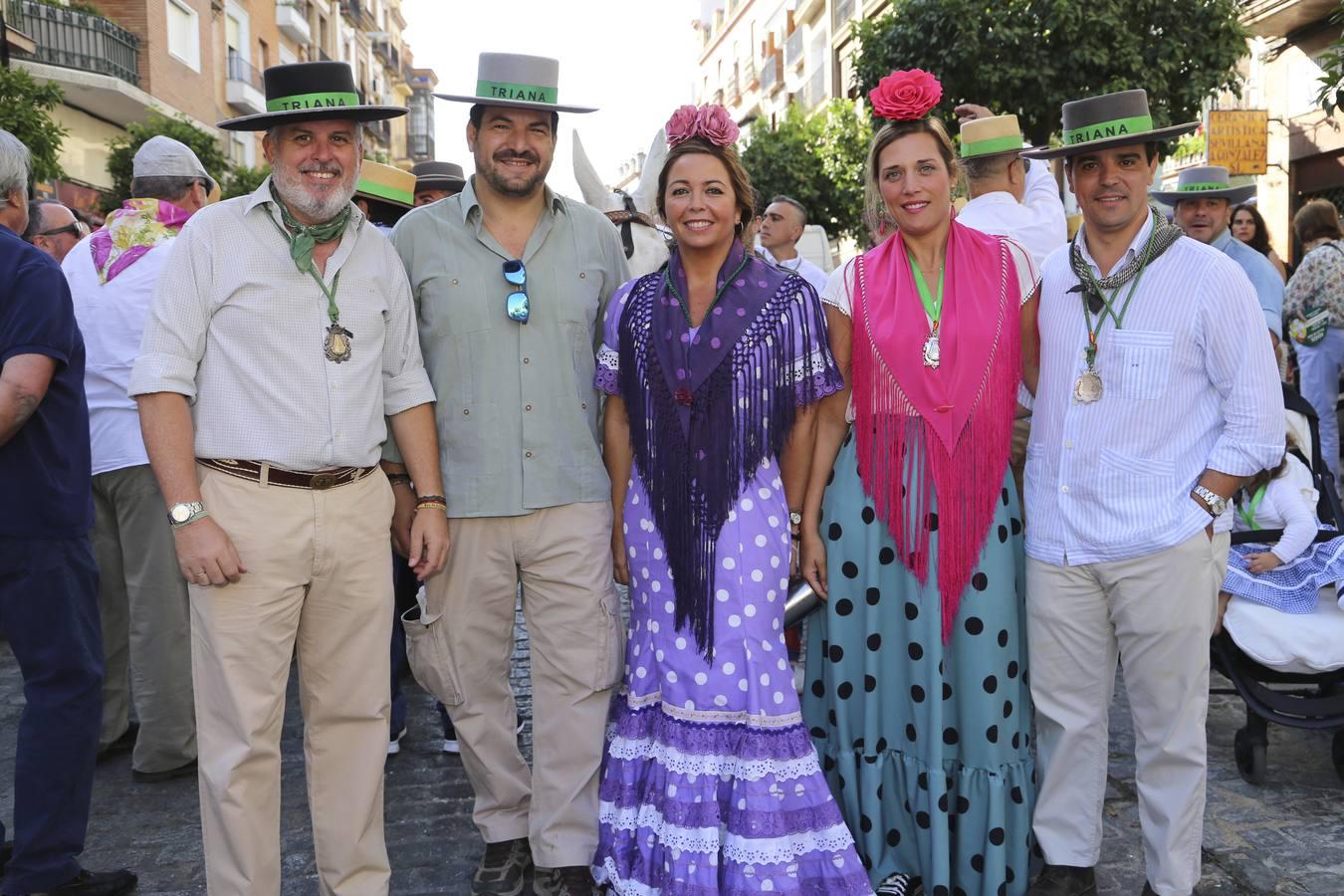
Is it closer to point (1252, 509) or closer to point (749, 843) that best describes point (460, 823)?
point (749, 843)

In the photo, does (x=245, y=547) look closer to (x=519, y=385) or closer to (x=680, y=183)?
(x=519, y=385)

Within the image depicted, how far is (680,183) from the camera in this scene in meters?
3.44

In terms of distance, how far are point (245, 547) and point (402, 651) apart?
2073 millimetres

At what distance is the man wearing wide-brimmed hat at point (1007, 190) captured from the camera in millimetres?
4484

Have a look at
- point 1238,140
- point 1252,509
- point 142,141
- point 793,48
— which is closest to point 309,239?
point 1252,509

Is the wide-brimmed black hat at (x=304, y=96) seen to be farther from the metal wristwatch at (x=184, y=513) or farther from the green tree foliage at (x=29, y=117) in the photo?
the green tree foliage at (x=29, y=117)

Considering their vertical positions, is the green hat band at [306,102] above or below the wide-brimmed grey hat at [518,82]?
below

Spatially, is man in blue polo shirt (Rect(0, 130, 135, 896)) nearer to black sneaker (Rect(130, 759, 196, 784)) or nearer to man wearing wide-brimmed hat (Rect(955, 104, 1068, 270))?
black sneaker (Rect(130, 759, 196, 784))

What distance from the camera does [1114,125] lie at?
331cm

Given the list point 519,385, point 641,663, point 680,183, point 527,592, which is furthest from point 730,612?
point 680,183

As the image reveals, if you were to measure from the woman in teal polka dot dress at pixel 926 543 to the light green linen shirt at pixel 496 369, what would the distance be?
77cm

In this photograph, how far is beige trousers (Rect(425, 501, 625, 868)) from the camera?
3559 mm

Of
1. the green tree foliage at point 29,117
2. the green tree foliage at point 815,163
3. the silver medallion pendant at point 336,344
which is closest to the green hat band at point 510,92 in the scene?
the silver medallion pendant at point 336,344

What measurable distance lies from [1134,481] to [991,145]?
195cm
